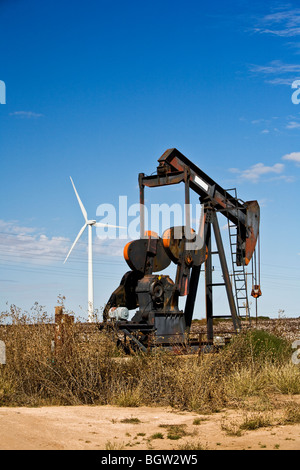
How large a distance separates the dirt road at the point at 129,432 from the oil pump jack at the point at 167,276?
167 inches

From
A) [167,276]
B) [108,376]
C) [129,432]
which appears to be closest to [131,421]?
[129,432]

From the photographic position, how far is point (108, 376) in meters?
9.63

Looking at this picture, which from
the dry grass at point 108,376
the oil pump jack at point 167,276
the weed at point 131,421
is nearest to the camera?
the weed at point 131,421

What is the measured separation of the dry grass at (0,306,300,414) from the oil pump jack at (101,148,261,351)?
2.33m

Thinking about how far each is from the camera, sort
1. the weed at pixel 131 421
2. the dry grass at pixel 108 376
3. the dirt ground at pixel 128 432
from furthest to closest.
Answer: the dry grass at pixel 108 376 < the weed at pixel 131 421 < the dirt ground at pixel 128 432

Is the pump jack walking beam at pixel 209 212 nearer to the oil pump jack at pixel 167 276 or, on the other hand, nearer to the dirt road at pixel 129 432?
the oil pump jack at pixel 167 276

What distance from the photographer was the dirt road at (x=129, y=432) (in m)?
6.21

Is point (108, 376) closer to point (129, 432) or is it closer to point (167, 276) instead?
point (129, 432)

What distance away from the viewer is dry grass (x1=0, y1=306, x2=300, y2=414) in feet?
29.5

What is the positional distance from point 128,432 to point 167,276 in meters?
7.50

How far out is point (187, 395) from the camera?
8.84 meters

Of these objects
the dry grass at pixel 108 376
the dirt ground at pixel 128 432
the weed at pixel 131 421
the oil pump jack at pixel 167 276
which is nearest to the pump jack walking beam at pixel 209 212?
the oil pump jack at pixel 167 276

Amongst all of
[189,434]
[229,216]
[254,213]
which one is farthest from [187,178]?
[189,434]
